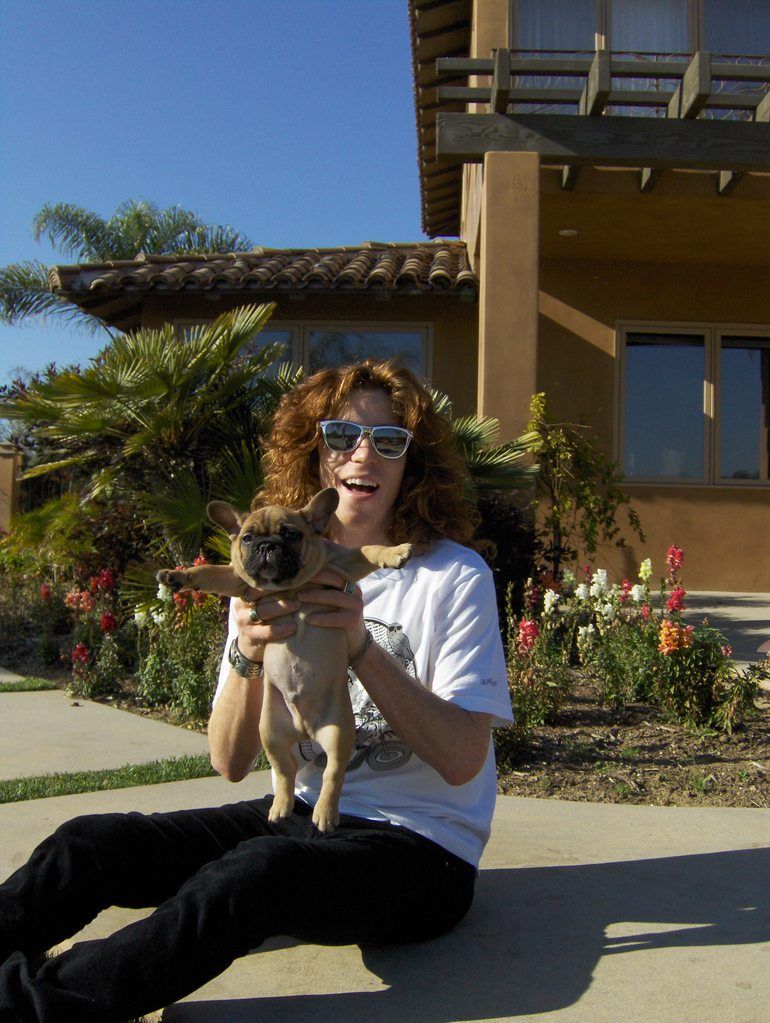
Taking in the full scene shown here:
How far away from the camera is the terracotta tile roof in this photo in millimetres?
10758

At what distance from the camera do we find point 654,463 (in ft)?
36.9

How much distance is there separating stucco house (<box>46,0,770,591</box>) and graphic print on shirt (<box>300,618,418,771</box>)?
7.29 m

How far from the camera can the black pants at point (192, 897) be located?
82.9 inches

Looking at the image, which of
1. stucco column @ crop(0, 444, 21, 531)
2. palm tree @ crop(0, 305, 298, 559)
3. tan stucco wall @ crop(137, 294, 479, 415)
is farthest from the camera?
stucco column @ crop(0, 444, 21, 531)

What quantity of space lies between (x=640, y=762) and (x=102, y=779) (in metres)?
2.49

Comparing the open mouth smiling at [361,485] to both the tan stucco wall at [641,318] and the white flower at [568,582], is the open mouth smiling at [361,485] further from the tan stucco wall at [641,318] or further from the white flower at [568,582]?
the tan stucco wall at [641,318]

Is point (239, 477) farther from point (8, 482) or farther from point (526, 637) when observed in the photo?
point (8, 482)

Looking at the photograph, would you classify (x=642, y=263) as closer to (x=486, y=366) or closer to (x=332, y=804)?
(x=486, y=366)

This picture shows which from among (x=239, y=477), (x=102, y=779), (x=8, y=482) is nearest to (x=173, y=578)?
(x=102, y=779)

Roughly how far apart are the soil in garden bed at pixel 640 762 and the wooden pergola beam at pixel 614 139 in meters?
4.76

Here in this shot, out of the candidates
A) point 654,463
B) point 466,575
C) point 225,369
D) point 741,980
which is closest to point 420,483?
point 466,575

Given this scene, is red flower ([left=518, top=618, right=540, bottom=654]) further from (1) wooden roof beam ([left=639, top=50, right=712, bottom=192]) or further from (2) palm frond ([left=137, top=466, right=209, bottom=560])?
(1) wooden roof beam ([left=639, top=50, right=712, bottom=192])

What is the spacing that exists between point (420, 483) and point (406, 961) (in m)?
1.39

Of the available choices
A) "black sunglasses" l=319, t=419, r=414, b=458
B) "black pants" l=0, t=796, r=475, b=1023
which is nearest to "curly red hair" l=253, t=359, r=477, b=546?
"black sunglasses" l=319, t=419, r=414, b=458
